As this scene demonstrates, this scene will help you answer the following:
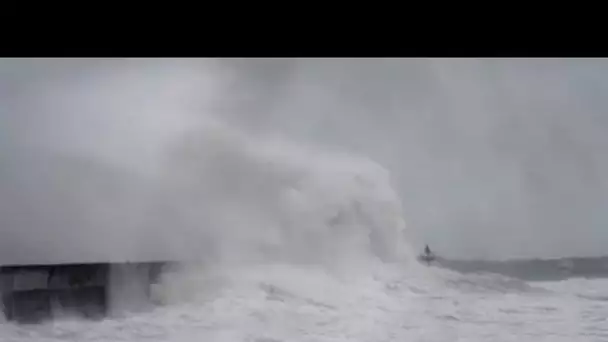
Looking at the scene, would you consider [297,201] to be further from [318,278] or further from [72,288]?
[72,288]

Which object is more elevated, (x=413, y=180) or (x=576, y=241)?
(x=413, y=180)

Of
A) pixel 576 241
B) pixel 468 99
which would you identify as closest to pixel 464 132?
pixel 468 99

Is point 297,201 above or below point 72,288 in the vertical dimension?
above

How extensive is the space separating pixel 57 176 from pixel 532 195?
1.06 meters

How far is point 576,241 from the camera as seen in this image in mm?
1631

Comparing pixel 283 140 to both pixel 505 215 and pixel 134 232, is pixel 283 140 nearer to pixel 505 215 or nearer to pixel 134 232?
pixel 134 232

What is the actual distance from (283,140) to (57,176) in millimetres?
501

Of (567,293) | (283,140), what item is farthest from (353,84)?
(567,293)

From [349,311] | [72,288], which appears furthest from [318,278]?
[72,288]

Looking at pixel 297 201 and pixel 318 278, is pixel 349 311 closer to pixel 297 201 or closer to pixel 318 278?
pixel 318 278

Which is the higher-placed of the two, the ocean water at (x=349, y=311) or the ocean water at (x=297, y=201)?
the ocean water at (x=297, y=201)

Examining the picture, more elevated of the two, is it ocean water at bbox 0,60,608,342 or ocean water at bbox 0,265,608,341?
ocean water at bbox 0,60,608,342
